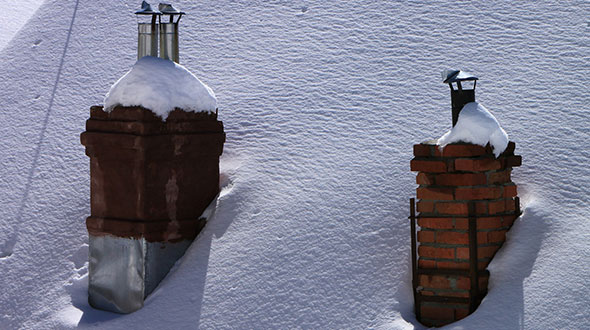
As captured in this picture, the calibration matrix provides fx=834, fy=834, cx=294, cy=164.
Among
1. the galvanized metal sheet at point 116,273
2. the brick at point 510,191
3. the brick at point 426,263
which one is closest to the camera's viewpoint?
the brick at point 426,263

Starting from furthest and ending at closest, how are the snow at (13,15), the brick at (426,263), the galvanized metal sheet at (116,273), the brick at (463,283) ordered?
the snow at (13,15) < the galvanized metal sheet at (116,273) < the brick at (426,263) < the brick at (463,283)

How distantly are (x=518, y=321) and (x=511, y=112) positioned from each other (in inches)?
72.6

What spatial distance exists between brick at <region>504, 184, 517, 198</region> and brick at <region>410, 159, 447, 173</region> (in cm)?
35

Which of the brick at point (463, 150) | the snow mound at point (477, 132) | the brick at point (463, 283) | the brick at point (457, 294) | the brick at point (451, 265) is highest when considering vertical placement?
the snow mound at point (477, 132)

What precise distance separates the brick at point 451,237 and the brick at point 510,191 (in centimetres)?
33

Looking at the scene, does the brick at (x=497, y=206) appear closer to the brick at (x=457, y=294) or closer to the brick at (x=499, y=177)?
the brick at (x=499, y=177)

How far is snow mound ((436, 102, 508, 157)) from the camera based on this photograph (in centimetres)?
379

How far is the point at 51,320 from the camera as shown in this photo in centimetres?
445

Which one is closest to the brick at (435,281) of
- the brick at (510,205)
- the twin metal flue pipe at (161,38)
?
the brick at (510,205)

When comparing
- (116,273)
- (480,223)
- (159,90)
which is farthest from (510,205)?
(116,273)

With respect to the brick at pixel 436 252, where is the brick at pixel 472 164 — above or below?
above

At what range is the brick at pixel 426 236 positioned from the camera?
3.79 metres

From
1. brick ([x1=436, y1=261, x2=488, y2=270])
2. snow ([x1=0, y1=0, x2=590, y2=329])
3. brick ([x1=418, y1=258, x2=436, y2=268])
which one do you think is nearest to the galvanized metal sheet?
snow ([x1=0, y1=0, x2=590, y2=329])

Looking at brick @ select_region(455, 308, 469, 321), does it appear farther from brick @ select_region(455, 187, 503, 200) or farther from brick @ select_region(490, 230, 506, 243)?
brick @ select_region(455, 187, 503, 200)
